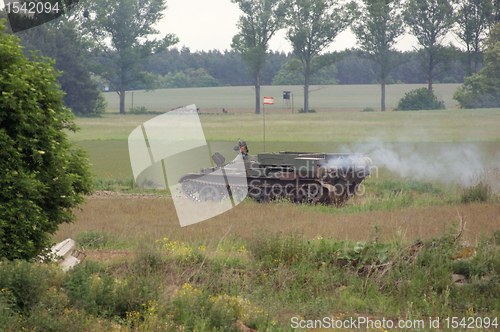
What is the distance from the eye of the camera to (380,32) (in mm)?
49562

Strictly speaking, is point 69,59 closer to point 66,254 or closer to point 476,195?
point 476,195

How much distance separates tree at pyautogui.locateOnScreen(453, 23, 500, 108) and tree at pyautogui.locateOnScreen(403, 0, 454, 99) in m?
4.80

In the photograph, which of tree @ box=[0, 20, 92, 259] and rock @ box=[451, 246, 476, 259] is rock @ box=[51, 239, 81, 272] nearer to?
tree @ box=[0, 20, 92, 259]

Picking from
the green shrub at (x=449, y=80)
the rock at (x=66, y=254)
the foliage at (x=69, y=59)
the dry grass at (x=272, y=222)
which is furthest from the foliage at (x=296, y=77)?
the rock at (x=66, y=254)

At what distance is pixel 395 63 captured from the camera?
50000 millimetres

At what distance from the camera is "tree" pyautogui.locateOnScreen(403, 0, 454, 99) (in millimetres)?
46969

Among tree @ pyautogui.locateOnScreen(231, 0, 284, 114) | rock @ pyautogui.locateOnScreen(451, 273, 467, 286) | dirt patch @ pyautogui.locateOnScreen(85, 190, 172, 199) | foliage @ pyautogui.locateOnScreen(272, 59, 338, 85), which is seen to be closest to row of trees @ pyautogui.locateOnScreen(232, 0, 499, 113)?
tree @ pyautogui.locateOnScreen(231, 0, 284, 114)

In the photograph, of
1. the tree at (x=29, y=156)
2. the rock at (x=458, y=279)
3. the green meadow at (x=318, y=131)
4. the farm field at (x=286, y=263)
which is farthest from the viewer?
the green meadow at (x=318, y=131)

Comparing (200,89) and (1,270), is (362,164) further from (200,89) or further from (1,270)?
(200,89)

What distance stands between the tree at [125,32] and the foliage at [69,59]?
3327mm

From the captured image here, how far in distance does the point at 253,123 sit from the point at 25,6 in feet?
66.4

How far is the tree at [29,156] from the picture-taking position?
646cm

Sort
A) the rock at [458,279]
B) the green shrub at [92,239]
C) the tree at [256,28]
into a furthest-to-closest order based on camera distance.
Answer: the tree at [256,28]
the green shrub at [92,239]
the rock at [458,279]

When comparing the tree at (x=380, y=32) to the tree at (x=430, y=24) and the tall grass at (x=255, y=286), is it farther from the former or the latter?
the tall grass at (x=255, y=286)
